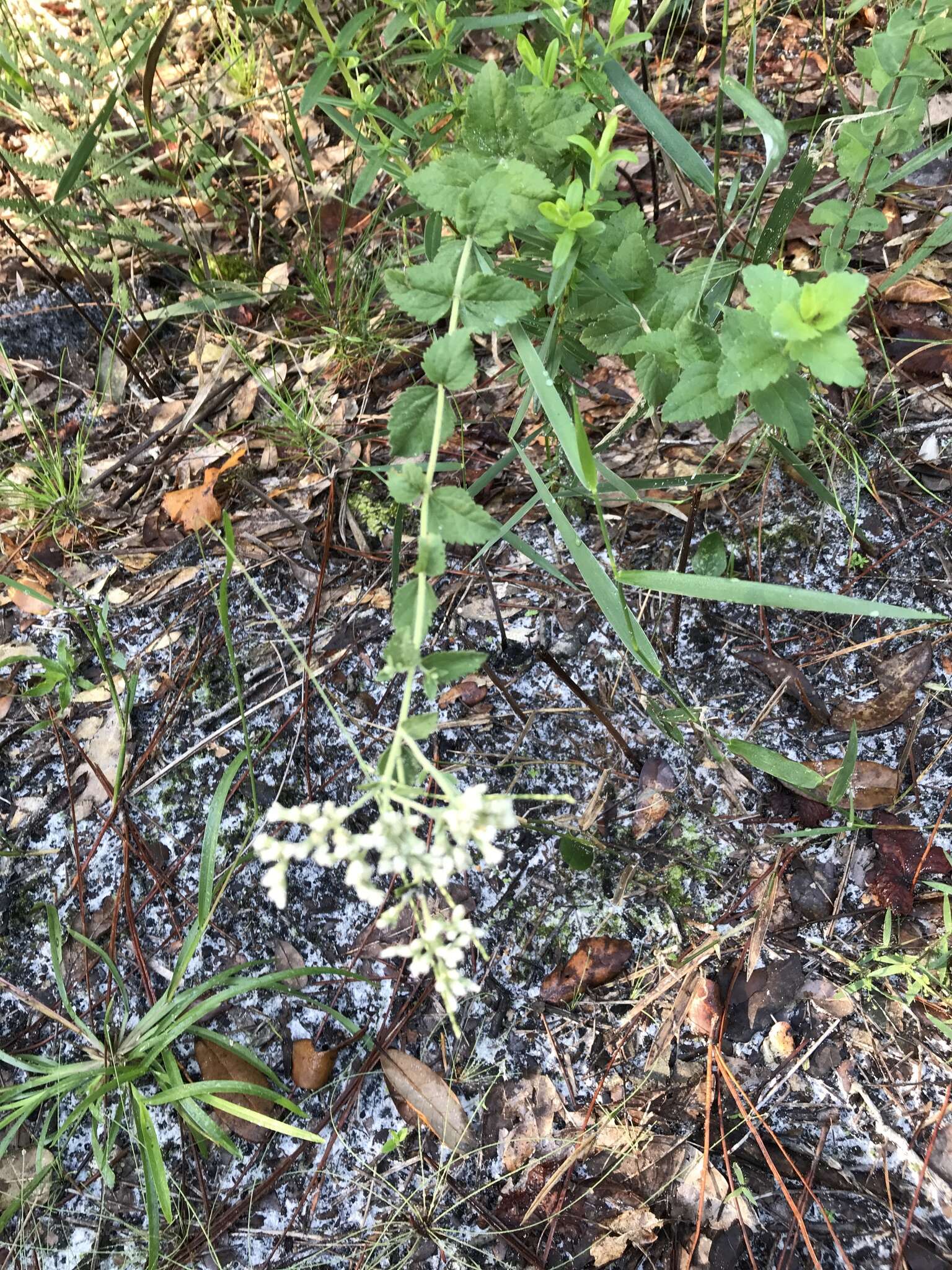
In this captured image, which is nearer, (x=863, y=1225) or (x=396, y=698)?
(x=863, y=1225)

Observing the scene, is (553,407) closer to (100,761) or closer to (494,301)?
(494,301)

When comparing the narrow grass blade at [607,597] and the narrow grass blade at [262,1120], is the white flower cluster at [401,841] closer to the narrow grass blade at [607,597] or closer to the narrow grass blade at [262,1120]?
the narrow grass blade at [607,597]

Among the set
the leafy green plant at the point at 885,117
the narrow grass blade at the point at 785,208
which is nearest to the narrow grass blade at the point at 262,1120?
the narrow grass blade at the point at 785,208

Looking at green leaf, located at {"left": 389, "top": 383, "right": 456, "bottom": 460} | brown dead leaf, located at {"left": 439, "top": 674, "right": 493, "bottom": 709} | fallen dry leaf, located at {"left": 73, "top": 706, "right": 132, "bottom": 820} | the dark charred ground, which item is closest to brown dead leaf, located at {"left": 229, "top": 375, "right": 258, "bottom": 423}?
the dark charred ground

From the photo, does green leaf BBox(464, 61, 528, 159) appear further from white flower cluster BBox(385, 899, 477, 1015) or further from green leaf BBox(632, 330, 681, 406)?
white flower cluster BBox(385, 899, 477, 1015)

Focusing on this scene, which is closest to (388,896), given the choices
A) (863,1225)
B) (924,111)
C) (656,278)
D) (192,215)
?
(863,1225)

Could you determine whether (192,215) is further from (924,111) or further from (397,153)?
(924,111)
